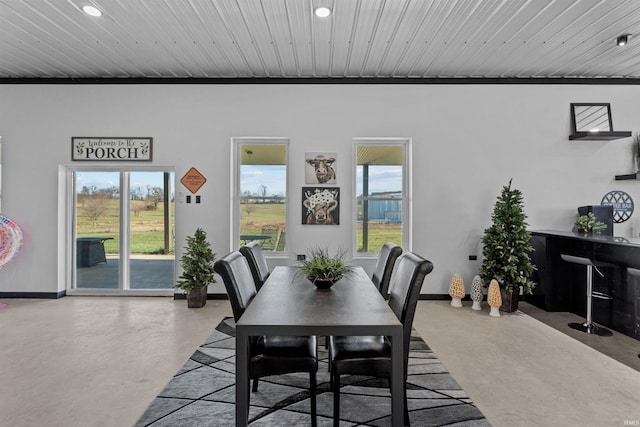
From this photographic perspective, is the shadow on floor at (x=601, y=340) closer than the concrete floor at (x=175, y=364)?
No

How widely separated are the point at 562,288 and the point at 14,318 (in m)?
6.56

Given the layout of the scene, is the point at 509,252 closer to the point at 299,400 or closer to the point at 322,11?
the point at 299,400

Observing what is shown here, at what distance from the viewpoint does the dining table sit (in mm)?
1611

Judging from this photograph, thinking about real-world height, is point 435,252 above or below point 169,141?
below

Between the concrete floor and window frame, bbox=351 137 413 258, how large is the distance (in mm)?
1024

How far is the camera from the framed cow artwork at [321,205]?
4.73 meters

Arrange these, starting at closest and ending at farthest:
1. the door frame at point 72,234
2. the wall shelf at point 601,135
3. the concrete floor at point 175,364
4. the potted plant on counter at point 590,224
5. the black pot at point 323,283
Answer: the concrete floor at point 175,364 < the black pot at point 323,283 < the potted plant on counter at point 590,224 < the wall shelf at point 601,135 < the door frame at point 72,234

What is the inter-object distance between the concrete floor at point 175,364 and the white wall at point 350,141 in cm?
110

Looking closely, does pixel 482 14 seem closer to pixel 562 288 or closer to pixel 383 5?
pixel 383 5

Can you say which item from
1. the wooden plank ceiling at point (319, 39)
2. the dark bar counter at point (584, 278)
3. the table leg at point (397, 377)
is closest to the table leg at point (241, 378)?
the table leg at point (397, 377)

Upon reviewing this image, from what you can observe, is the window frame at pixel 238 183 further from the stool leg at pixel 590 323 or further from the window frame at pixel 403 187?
the stool leg at pixel 590 323

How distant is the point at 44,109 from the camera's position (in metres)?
4.70

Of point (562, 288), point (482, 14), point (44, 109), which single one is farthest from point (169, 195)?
point (562, 288)

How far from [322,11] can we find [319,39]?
550 mm
